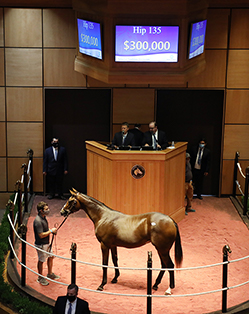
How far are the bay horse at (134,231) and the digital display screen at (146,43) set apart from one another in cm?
391

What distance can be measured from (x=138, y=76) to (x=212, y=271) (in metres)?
4.53

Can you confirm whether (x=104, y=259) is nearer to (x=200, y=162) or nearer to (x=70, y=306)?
(x=70, y=306)

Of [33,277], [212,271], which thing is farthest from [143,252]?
[33,277]

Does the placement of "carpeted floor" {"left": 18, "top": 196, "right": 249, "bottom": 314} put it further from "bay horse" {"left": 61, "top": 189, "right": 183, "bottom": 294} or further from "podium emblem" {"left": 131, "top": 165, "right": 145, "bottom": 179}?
"podium emblem" {"left": 131, "top": 165, "right": 145, "bottom": 179}

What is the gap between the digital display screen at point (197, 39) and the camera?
34.5 ft

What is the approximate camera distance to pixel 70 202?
7.82 meters

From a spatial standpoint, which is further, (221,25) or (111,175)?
(221,25)

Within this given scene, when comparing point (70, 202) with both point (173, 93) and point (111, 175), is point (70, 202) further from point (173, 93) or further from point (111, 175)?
point (173, 93)

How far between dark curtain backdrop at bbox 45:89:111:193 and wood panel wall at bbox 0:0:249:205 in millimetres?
204

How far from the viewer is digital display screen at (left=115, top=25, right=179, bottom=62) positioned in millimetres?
10281

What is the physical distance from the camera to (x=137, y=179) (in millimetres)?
10172

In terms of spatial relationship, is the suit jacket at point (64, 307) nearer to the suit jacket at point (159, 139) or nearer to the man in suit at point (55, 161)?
the suit jacket at point (159, 139)

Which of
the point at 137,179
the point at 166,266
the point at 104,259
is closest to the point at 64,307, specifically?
the point at 104,259

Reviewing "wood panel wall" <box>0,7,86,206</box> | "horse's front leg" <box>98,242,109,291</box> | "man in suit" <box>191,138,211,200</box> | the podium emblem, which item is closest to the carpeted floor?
"horse's front leg" <box>98,242,109,291</box>
